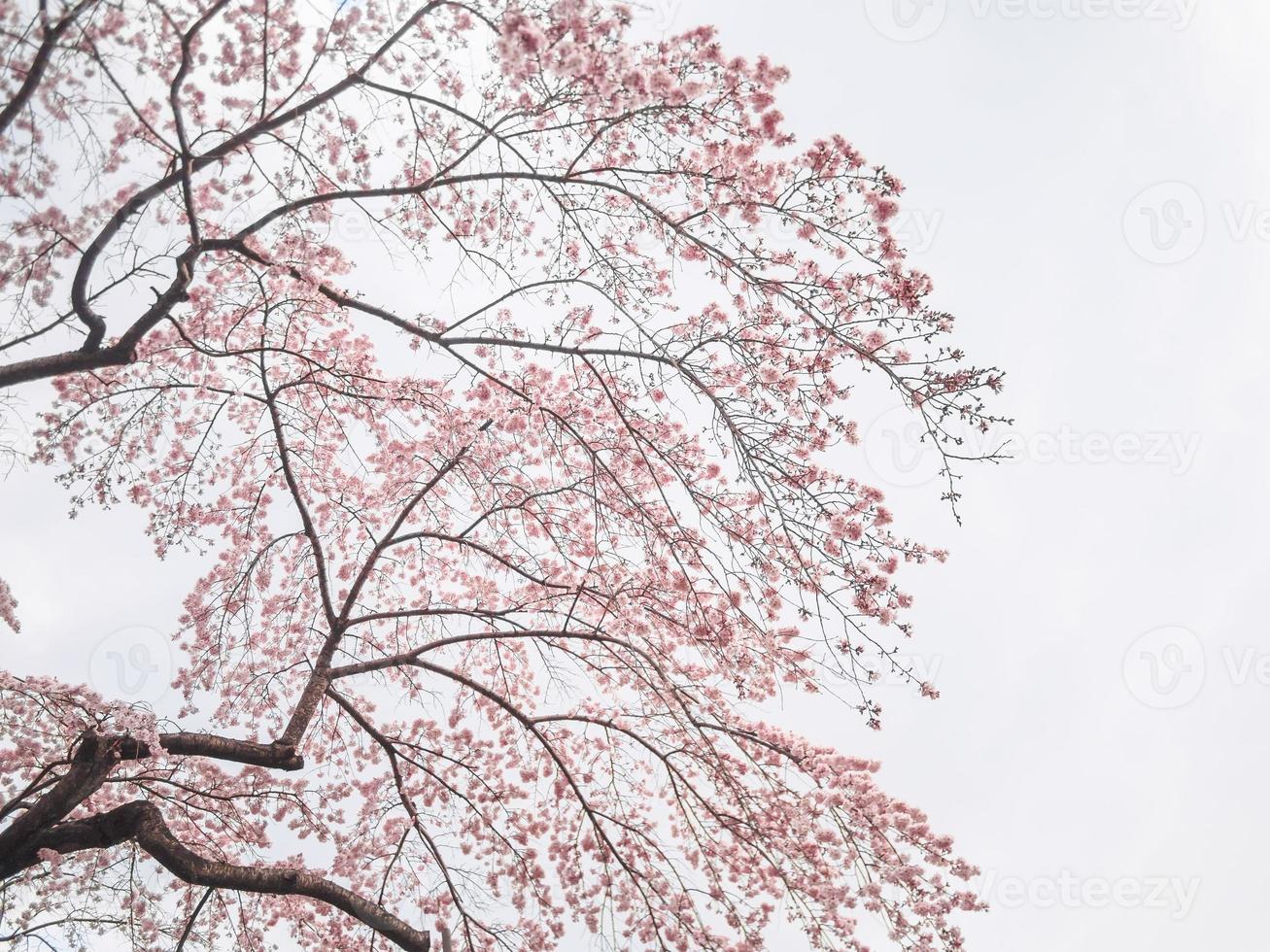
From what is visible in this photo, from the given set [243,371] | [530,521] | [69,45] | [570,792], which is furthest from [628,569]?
[69,45]

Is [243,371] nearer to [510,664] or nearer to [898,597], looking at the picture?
[510,664]

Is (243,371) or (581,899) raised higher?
(243,371)

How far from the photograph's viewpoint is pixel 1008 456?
3.68 meters

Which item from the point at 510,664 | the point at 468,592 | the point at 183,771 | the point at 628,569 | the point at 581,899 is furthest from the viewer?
the point at 468,592

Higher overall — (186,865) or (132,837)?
(132,837)

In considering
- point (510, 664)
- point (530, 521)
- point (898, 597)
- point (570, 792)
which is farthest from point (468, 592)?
point (898, 597)

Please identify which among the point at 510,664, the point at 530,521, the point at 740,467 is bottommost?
the point at 740,467

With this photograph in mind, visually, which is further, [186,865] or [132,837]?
[132,837]

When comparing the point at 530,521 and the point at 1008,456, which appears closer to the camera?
the point at 1008,456

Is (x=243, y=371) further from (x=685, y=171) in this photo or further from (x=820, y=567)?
(x=820, y=567)

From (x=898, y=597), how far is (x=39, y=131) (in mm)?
4860

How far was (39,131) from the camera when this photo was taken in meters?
4.27

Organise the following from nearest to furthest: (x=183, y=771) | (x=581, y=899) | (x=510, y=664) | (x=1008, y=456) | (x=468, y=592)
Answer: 1. (x=1008, y=456)
2. (x=581, y=899)
3. (x=183, y=771)
4. (x=510, y=664)
5. (x=468, y=592)

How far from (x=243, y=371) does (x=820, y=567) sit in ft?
15.0
